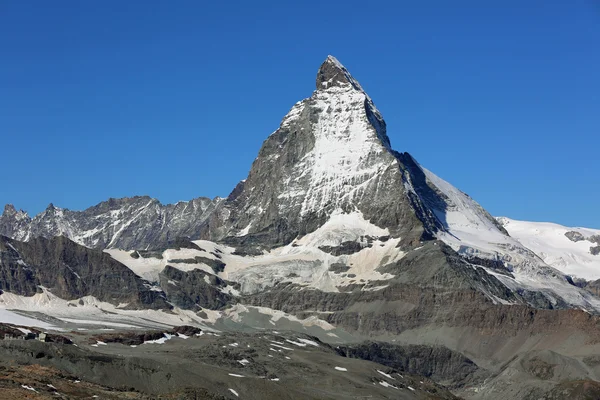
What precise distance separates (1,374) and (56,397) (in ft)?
75.5

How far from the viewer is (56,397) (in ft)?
589

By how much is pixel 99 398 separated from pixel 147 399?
29.9 ft

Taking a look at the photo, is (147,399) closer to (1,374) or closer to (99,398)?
(99,398)

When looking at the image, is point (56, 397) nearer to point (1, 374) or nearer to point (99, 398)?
point (99, 398)

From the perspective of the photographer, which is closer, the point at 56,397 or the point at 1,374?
the point at 56,397

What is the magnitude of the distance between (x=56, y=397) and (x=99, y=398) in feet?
34.4

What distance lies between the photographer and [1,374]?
199 metres

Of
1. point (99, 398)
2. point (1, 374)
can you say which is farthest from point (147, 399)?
point (1, 374)

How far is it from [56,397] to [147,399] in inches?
761

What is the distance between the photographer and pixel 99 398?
188625 mm

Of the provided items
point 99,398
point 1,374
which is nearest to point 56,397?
point 99,398
